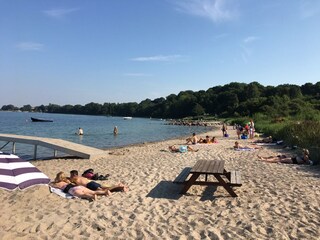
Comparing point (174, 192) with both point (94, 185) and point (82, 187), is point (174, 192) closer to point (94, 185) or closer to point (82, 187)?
point (94, 185)

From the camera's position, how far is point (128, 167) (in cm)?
1278

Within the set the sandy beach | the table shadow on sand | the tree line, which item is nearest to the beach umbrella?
the sandy beach

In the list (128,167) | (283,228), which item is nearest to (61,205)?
(283,228)

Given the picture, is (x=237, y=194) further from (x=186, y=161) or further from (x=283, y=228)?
(x=186, y=161)

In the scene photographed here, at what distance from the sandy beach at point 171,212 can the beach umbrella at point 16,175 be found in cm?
75

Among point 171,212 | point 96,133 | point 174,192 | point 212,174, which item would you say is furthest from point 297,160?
point 96,133

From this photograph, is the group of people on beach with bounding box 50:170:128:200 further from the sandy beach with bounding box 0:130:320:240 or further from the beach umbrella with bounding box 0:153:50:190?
the beach umbrella with bounding box 0:153:50:190

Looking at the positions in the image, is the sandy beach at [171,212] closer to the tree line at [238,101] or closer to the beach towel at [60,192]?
the beach towel at [60,192]

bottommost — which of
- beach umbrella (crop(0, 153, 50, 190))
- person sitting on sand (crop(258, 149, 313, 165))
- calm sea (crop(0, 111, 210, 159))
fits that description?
calm sea (crop(0, 111, 210, 159))

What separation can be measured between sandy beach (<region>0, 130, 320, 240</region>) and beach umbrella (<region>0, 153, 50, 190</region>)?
2.47 feet

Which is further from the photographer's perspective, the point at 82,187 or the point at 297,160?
the point at 297,160

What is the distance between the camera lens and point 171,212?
22.3 ft

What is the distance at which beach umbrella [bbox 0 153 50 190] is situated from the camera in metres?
5.94

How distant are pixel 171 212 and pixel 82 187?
103 inches
